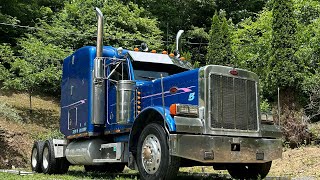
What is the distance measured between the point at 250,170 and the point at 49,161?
18.2 feet

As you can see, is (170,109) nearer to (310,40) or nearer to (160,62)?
(160,62)

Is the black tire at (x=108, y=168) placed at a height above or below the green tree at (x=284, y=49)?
below

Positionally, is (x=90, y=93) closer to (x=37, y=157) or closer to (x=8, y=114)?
(x=37, y=157)

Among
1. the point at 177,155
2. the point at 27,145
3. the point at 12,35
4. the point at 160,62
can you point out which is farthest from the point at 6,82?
the point at 177,155

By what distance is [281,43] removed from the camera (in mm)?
18391

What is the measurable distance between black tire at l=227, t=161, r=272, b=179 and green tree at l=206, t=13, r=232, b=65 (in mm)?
15038

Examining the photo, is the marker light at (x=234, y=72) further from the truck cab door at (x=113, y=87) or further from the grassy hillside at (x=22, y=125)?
the grassy hillside at (x=22, y=125)

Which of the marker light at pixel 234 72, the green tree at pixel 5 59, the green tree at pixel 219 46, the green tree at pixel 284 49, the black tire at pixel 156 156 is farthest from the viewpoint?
the green tree at pixel 219 46

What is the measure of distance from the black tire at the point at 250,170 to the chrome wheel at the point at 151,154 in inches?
89.0

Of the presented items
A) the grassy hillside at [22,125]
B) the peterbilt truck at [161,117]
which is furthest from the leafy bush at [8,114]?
the peterbilt truck at [161,117]

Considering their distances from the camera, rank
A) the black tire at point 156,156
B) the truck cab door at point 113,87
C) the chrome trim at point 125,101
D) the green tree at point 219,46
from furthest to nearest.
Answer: the green tree at point 219,46 < the truck cab door at point 113,87 < the chrome trim at point 125,101 < the black tire at point 156,156

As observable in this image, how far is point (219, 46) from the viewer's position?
24484 mm

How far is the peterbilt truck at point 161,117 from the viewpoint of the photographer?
7438 millimetres

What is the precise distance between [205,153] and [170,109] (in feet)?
3.24
